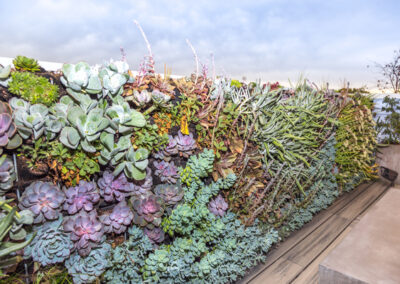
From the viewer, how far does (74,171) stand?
1.18 m

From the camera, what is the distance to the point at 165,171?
1487 millimetres

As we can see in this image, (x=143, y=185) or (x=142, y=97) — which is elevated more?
(x=142, y=97)

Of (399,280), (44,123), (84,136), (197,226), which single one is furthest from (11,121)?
(399,280)

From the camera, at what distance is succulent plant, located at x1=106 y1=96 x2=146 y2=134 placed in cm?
118

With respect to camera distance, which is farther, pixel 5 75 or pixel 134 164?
pixel 134 164

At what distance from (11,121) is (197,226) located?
1.16 meters

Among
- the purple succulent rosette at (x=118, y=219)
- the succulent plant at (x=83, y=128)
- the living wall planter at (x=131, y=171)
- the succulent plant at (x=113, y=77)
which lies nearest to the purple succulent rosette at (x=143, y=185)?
the living wall planter at (x=131, y=171)

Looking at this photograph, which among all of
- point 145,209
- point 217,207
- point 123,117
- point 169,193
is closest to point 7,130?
point 123,117

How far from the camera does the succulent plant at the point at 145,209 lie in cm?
132

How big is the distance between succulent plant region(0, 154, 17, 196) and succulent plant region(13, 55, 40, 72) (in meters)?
0.39

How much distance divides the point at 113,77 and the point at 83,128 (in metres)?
0.29

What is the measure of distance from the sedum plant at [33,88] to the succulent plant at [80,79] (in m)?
0.07

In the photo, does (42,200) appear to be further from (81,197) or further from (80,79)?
(80,79)

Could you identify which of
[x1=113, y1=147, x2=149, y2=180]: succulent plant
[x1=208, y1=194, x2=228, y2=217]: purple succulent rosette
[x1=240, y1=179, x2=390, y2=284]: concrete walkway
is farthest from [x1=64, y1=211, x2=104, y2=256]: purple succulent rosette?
[x1=240, y1=179, x2=390, y2=284]: concrete walkway
